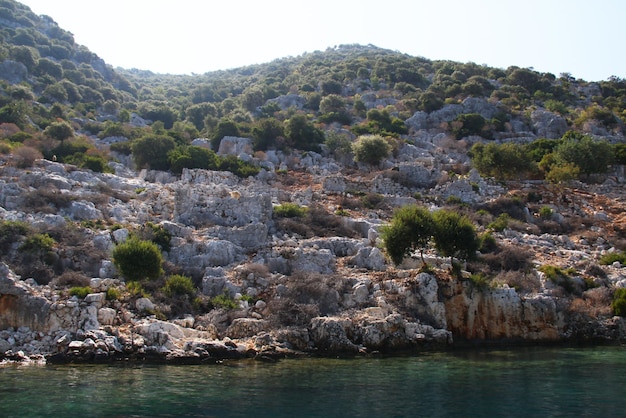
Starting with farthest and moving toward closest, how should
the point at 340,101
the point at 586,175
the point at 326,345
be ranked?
1. the point at 340,101
2. the point at 586,175
3. the point at 326,345

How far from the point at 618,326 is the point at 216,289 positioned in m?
21.1

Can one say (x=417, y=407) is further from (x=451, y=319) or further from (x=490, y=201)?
(x=490, y=201)

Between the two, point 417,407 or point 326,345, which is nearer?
point 417,407

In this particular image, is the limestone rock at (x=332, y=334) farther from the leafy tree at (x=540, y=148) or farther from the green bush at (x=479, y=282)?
the leafy tree at (x=540, y=148)

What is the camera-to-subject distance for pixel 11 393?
52.5ft

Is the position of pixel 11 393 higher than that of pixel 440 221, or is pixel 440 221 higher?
pixel 440 221

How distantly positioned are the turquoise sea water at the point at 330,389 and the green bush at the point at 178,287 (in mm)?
6851

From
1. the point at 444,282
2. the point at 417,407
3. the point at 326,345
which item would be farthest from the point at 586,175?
the point at 417,407

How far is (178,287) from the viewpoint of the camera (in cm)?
2778

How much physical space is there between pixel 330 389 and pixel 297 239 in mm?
18044

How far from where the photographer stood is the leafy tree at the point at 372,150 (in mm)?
52906

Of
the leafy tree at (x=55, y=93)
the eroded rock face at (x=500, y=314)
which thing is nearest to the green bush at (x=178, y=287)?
the eroded rock face at (x=500, y=314)

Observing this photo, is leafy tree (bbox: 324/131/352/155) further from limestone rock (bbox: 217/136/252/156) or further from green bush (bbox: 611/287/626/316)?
green bush (bbox: 611/287/626/316)

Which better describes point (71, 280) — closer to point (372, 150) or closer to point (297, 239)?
point (297, 239)
